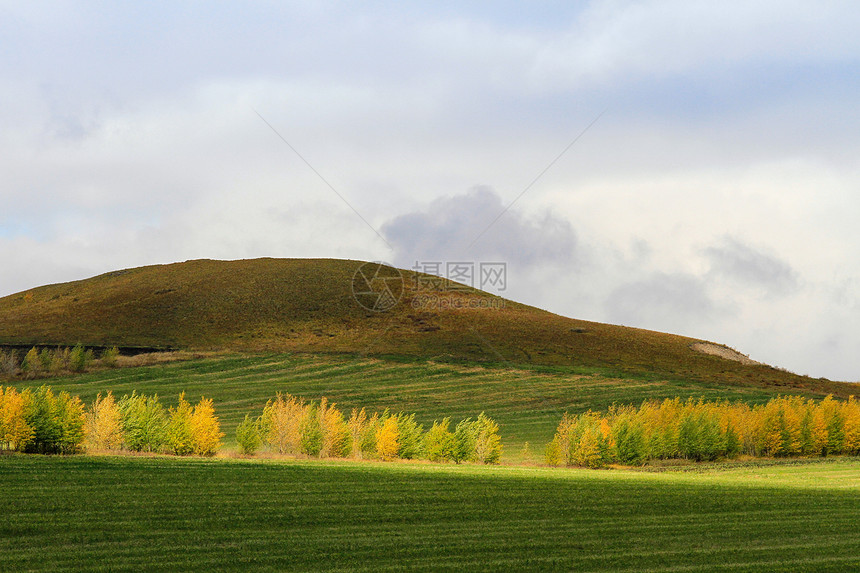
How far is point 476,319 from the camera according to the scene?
119 meters

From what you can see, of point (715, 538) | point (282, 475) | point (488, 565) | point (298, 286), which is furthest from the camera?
point (298, 286)

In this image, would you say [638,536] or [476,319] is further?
[476,319]

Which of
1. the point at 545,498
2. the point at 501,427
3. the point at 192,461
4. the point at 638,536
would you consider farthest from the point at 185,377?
the point at 638,536

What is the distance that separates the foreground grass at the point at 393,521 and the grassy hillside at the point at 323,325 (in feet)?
208

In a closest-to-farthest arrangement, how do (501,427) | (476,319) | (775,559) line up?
(775,559) < (501,427) < (476,319)

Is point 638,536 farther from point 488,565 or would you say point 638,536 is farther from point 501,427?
point 501,427

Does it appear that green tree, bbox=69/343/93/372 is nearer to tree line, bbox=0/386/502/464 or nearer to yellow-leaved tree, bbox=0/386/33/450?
tree line, bbox=0/386/502/464

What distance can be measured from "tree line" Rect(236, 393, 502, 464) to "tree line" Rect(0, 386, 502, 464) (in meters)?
0.07

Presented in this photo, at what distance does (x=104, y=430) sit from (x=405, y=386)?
4379cm

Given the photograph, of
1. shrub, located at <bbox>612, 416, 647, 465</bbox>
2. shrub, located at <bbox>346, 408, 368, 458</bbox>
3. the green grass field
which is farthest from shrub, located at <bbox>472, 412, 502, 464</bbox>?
the green grass field

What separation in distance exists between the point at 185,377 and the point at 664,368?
196 feet

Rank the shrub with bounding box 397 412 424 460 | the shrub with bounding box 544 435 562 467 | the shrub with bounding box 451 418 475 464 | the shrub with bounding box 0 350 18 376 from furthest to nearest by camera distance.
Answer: the shrub with bounding box 0 350 18 376 < the shrub with bounding box 544 435 562 467 < the shrub with bounding box 451 418 475 464 < the shrub with bounding box 397 412 424 460

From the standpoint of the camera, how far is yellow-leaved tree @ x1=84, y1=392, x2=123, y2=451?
47.6 metres

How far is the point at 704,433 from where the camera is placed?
202ft
